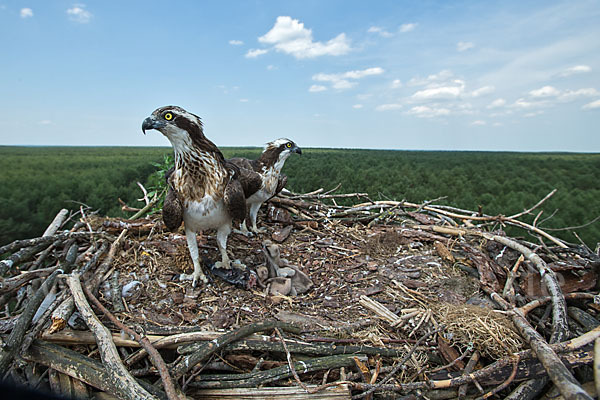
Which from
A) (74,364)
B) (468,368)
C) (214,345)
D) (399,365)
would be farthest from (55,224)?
(468,368)

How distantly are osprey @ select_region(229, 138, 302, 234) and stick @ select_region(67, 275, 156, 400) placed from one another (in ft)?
8.12

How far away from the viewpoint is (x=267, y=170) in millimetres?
5566

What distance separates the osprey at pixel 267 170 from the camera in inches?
211

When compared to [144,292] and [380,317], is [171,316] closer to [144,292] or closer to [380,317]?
[144,292]

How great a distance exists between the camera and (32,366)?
294 cm

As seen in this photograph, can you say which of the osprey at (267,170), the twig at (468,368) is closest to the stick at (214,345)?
the twig at (468,368)

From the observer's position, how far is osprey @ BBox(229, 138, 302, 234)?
5.36 m

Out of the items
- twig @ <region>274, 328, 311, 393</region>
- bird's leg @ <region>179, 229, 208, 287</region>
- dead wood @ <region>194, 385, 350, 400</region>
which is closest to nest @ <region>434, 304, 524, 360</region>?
dead wood @ <region>194, 385, 350, 400</region>

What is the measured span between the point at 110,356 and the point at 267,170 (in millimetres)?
3521

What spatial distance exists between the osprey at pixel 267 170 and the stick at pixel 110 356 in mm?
2474

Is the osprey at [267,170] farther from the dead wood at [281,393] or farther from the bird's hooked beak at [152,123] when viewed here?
the dead wood at [281,393]

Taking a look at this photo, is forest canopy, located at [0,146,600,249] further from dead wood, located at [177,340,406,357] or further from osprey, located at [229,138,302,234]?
dead wood, located at [177,340,406,357]

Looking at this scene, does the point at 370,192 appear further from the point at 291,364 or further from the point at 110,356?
the point at 110,356

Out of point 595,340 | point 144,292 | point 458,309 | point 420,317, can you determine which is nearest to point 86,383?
point 144,292
